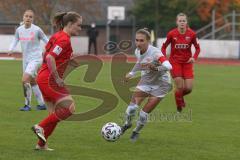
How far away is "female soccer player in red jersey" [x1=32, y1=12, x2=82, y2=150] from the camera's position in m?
9.23

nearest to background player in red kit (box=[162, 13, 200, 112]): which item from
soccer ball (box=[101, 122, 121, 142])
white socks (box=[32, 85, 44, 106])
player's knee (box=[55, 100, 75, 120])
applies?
white socks (box=[32, 85, 44, 106])

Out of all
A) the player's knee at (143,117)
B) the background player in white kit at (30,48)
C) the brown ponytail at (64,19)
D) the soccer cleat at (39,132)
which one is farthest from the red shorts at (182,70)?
the soccer cleat at (39,132)

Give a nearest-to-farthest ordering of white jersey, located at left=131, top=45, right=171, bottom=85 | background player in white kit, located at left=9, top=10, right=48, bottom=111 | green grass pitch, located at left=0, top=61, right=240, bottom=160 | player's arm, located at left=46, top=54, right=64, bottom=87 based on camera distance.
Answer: player's arm, located at left=46, top=54, right=64, bottom=87, green grass pitch, located at left=0, top=61, right=240, bottom=160, white jersey, located at left=131, top=45, right=171, bottom=85, background player in white kit, located at left=9, top=10, right=48, bottom=111

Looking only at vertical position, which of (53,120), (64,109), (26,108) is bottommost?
(26,108)

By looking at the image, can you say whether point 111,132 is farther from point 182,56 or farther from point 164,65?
point 182,56

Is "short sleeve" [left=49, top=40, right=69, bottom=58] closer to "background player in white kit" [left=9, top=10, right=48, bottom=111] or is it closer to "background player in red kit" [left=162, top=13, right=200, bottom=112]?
"background player in white kit" [left=9, top=10, right=48, bottom=111]

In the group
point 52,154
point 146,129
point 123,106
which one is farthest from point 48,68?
point 123,106

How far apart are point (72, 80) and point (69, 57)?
14651 millimetres

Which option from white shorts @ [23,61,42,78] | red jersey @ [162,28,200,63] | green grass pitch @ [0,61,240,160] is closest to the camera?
green grass pitch @ [0,61,240,160]

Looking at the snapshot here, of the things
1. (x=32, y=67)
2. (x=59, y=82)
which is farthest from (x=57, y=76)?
(x=32, y=67)

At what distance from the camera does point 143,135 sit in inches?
444

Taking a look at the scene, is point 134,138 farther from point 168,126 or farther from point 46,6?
point 46,6

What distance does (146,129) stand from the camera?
12.0 m

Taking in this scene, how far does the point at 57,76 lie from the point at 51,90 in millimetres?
277
